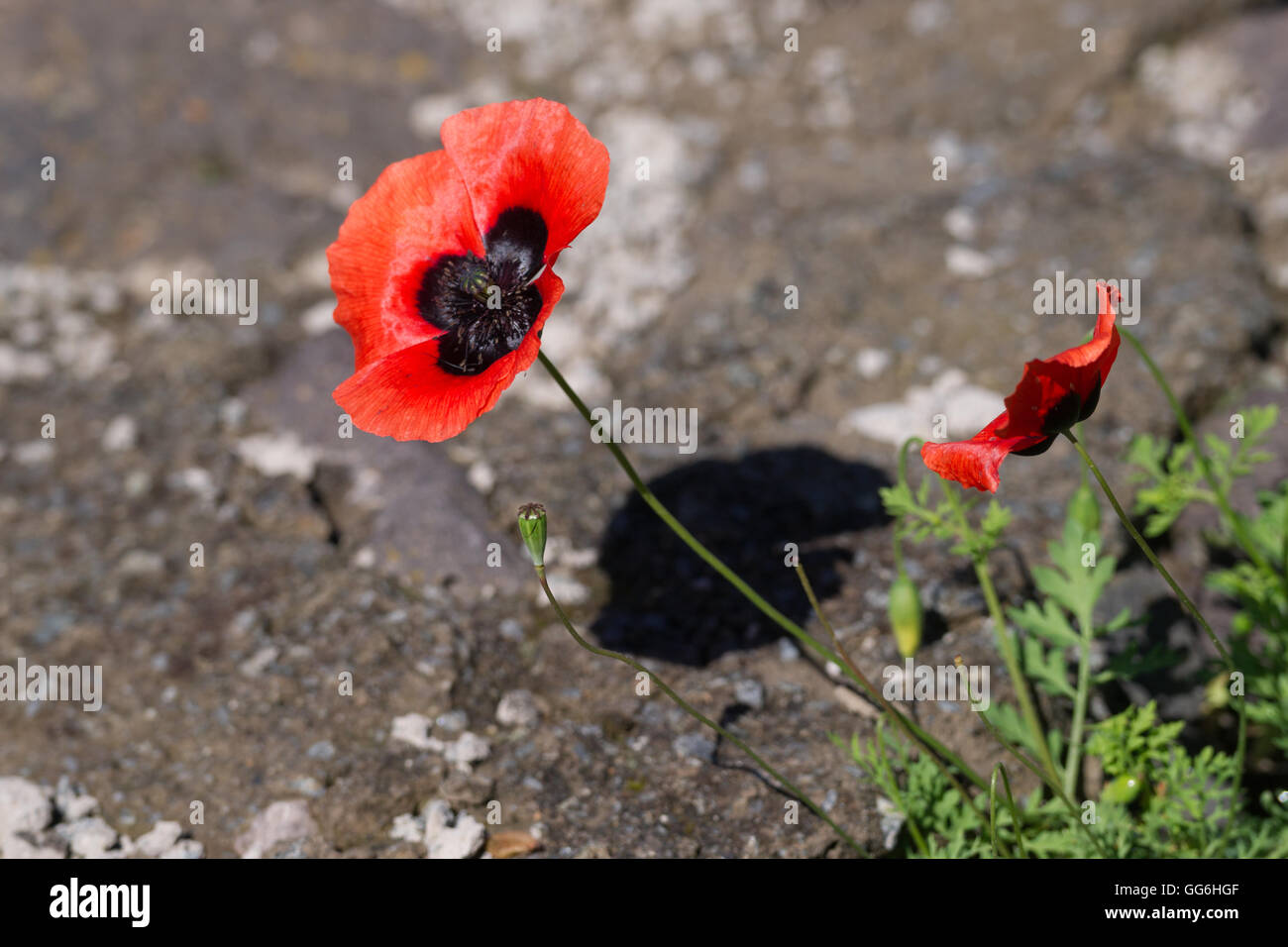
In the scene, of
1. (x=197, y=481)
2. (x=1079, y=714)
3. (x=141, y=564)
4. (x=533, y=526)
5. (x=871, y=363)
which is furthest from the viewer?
(x=871, y=363)

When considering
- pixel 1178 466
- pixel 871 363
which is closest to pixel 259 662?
pixel 871 363

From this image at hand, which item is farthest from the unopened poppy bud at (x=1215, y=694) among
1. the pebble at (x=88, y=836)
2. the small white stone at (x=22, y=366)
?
the small white stone at (x=22, y=366)

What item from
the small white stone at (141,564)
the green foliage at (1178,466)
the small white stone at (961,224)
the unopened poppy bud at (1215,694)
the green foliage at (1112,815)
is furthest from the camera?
the small white stone at (961,224)

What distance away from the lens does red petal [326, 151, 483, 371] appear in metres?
2.05

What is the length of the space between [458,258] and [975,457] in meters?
1.08

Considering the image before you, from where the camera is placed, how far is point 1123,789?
225 cm

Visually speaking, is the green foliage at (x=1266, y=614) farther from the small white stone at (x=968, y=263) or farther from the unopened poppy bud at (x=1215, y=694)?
the small white stone at (x=968, y=263)

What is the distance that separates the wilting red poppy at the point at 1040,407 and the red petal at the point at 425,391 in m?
0.67

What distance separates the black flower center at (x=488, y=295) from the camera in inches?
78.7

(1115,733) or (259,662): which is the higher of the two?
(259,662)

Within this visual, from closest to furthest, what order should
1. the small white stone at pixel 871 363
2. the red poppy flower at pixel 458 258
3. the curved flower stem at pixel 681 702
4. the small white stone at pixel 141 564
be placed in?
1. the curved flower stem at pixel 681 702
2. the red poppy flower at pixel 458 258
3. the small white stone at pixel 141 564
4. the small white stone at pixel 871 363

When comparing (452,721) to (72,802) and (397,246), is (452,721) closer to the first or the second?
(72,802)

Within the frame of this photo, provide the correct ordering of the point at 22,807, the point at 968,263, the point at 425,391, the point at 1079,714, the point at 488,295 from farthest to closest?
1. the point at 968,263
2. the point at 22,807
3. the point at 1079,714
4. the point at 488,295
5. the point at 425,391

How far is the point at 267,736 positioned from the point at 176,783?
0.23 metres
